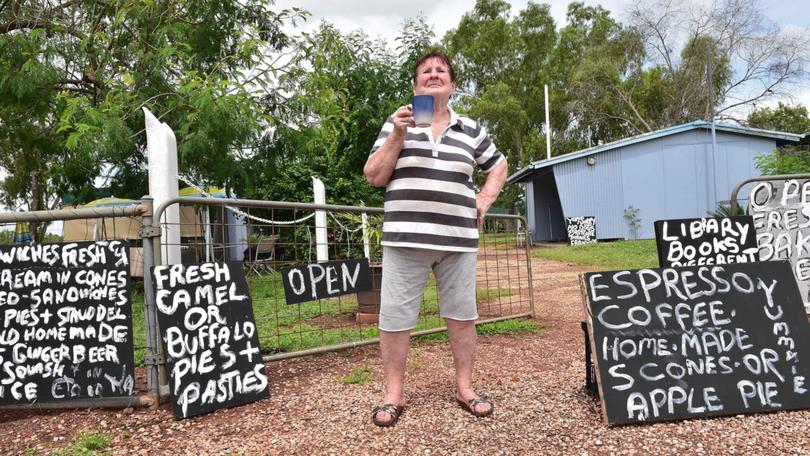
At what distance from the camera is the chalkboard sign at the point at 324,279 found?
3734 mm

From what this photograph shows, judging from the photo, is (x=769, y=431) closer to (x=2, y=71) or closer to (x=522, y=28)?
(x=2, y=71)

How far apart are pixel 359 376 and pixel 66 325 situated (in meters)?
1.72

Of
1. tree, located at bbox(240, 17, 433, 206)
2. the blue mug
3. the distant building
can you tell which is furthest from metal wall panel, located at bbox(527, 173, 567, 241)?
the blue mug

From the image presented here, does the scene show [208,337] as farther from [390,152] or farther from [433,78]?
[433,78]

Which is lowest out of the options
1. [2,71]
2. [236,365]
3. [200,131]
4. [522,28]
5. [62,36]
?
[236,365]

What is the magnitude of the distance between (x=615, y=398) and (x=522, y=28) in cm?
3726

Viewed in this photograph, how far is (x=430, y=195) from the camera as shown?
8.80ft

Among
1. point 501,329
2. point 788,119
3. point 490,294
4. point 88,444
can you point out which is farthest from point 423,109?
point 788,119

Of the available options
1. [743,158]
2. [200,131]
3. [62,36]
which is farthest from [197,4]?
[743,158]

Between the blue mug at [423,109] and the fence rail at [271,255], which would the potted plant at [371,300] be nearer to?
the fence rail at [271,255]

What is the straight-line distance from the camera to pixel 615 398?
8.86 feet

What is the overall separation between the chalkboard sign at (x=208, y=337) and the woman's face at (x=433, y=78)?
1.54 meters

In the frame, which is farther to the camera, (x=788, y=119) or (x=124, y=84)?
(x=788, y=119)

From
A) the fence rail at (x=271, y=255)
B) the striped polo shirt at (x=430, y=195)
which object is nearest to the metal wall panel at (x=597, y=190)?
the fence rail at (x=271, y=255)
